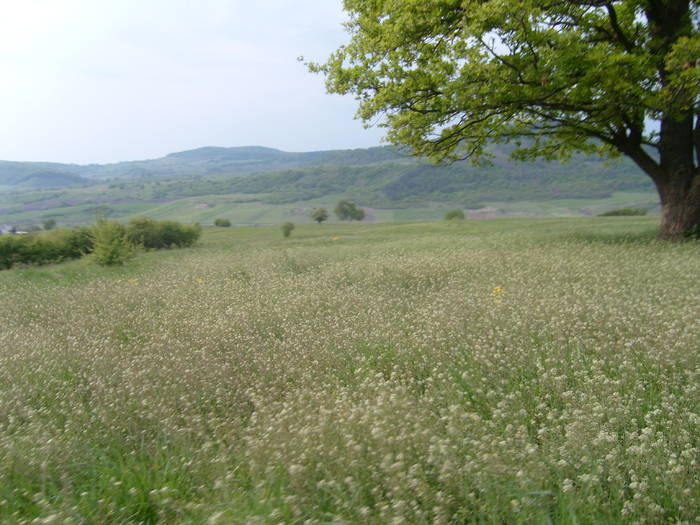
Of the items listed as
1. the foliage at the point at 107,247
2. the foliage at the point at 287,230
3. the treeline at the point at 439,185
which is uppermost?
the treeline at the point at 439,185

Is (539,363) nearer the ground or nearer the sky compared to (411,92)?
nearer the ground

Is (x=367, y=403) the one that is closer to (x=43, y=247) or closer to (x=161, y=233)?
(x=43, y=247)

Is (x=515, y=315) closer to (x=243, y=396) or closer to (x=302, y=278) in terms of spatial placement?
(x=243, y=396)

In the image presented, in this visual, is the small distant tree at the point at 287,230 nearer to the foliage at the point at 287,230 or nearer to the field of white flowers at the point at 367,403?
the foliage at the point at 287,230

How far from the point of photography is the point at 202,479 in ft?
A: 11.4

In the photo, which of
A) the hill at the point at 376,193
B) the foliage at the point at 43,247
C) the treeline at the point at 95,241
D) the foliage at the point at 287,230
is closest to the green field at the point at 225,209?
the hill at the point at 376,193

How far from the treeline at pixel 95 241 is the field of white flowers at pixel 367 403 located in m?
8.05

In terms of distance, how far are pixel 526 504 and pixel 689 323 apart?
425 cm

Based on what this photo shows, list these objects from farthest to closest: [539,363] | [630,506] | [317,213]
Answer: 1. [317,213]
2. [539,363]
3. [630,506]

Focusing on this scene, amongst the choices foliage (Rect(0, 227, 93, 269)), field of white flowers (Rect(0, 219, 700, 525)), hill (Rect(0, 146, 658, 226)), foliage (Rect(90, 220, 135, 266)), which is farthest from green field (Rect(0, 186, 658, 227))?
field of white flowers (Rect(0, 219, 700, 525))

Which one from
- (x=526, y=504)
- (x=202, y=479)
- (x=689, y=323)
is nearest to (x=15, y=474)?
(x=202, y=479)

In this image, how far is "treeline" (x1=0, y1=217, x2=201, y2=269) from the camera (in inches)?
707

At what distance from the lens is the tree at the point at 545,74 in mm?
12641

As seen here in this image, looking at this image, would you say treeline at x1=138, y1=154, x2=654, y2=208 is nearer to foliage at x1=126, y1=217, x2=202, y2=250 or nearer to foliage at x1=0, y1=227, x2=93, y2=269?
foliage at x1=126, y1=217, x2=202, y2=250
